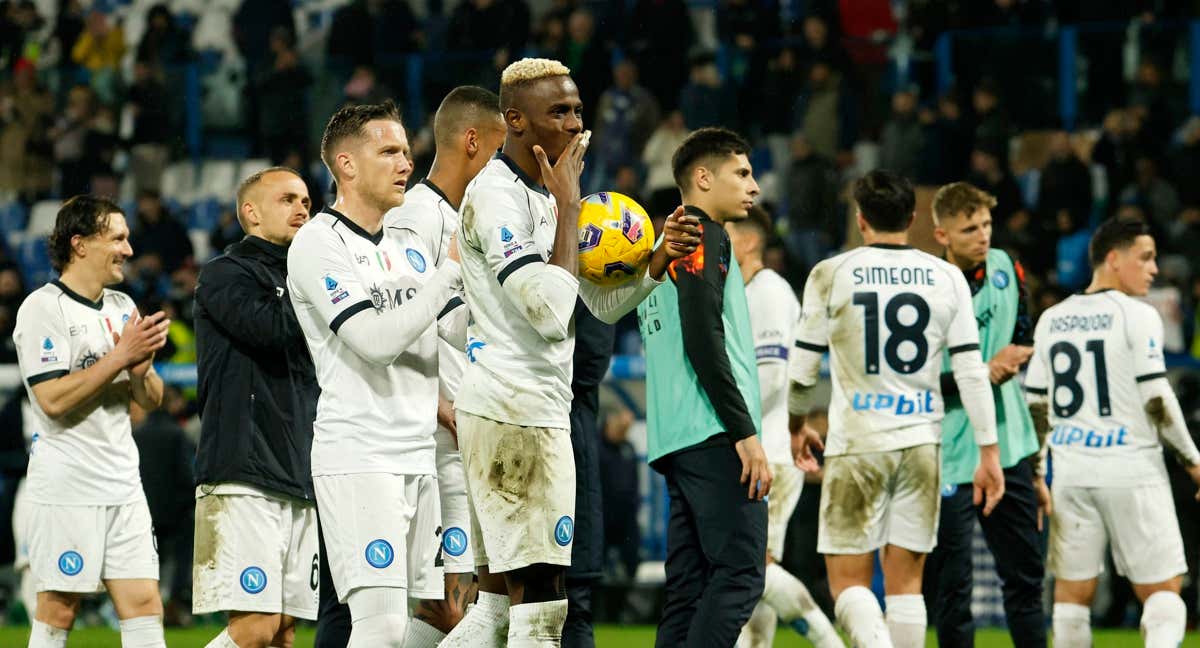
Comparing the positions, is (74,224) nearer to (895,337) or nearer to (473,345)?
(473,345)

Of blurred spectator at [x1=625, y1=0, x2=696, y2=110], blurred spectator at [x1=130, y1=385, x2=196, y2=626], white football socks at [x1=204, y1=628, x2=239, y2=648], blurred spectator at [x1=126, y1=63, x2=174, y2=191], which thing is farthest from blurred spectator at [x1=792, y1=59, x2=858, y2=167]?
white football socks at [x1=204, y1=628, x2=239, y2=648]

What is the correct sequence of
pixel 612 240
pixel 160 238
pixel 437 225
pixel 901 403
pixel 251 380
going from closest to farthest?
pixel 612 240 < pixel 437 225 < pixel 251 380 < pixel 901 403 < pixel 160 238

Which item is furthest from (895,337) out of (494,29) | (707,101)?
(494,29)

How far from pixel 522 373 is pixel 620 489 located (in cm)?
713

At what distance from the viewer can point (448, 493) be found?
20.0ft

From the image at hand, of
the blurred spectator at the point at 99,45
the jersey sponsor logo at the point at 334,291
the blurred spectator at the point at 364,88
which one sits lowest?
the jersey sponsor logo at the point at 334,291

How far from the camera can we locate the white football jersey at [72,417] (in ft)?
22.1

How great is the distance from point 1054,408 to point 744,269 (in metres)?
1.77

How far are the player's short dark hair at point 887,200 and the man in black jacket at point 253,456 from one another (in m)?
2.62

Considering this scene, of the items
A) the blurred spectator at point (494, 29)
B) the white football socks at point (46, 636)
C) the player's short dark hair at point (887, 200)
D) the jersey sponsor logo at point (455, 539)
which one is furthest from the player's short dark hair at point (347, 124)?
the blurred spectator at point (494, 29)

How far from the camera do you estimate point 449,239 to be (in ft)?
20.0

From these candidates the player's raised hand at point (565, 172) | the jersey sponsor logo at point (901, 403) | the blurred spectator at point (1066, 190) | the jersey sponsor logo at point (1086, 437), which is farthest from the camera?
the blurred spectator at point (1066, 190)

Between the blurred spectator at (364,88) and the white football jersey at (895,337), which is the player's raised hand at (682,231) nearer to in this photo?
the white football jersey at (895,337)

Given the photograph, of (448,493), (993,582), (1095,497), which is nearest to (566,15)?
(993,582)
